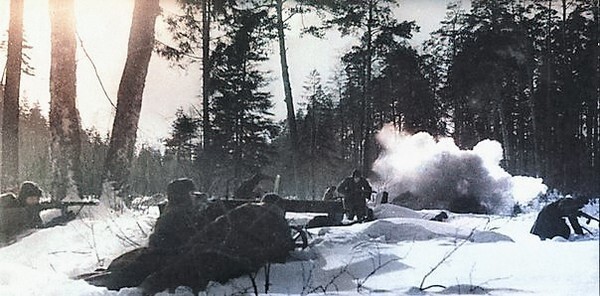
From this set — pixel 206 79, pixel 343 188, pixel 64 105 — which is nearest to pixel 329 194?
pixel 343 188

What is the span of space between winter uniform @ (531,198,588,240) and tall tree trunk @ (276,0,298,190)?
584 mm

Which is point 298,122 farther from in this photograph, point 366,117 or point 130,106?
point 130,106

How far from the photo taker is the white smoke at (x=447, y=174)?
5.69ft

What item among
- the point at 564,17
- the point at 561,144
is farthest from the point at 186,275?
the point at 564,17

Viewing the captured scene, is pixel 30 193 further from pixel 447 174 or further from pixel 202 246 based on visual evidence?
pixel 447 174

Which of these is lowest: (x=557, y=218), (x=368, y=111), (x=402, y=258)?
(x=402, y=258)

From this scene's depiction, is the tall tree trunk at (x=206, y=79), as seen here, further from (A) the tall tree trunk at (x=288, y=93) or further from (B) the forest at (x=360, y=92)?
(A) the tall tree trunk at (x=288, y=93)

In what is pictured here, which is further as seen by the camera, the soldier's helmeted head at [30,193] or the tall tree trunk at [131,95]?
the soldier's helmeted head at [30,193]

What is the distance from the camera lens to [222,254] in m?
1.92

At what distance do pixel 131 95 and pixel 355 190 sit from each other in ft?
1.96

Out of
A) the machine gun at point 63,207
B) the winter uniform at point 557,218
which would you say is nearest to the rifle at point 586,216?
the winter uniform at point 557,218

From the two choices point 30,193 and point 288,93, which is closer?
point 288,93

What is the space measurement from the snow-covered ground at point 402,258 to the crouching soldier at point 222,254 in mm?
33

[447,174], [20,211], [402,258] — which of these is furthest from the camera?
[20,211]
